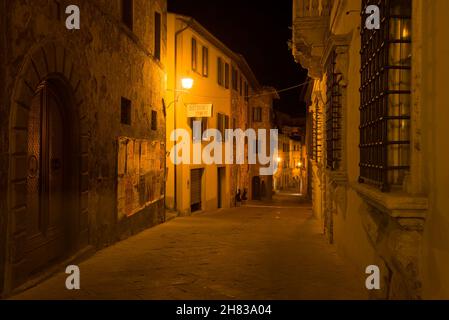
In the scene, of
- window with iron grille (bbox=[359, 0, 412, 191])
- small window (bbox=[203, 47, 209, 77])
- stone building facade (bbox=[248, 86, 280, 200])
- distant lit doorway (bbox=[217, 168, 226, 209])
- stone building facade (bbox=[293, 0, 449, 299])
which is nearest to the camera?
stone building facade (bbox=[293, 0, 449, 299])

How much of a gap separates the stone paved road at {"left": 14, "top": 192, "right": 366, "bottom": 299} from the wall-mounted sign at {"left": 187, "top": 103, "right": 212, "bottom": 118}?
22.5 feet

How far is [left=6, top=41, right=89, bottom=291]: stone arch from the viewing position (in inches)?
230

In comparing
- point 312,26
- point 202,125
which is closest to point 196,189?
point 202,125

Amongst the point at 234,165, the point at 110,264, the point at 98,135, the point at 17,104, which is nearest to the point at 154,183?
the point at 98,135

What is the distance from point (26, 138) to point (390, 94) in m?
4.45

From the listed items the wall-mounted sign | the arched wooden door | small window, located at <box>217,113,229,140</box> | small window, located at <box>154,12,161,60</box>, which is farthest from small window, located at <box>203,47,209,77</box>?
the arched wooden door

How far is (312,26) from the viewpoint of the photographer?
12695mm

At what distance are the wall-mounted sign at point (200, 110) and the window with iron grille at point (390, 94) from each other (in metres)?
11.6

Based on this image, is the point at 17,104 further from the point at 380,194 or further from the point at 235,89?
the point at 235,89

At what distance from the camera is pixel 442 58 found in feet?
12.1

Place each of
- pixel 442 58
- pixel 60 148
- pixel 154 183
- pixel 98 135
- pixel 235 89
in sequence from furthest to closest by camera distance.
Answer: pixel 235 89 → pixel 154 183 → pixel 98 135 → pixel 60 148 → pixel 442 58

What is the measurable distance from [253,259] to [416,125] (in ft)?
15.8

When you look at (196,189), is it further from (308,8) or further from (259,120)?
(259,120)

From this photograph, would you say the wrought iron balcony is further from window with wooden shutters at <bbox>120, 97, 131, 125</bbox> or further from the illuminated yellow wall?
the illuminated yellow wall
